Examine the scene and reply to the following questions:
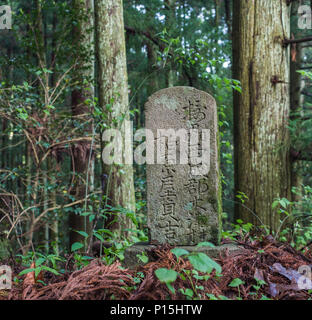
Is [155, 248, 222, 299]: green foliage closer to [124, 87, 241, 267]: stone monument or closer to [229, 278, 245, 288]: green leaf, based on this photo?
[229, 278, 245, 288]: green leaf

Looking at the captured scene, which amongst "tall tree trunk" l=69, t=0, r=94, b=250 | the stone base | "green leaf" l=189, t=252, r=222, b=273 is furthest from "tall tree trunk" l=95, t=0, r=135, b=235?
"green leaf" l=189, t=252, r=222, b=273

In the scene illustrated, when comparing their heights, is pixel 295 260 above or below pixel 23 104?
below

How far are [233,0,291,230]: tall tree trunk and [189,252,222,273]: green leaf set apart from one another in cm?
288

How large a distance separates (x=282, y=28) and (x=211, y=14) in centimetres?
858

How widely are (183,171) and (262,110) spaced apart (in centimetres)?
194

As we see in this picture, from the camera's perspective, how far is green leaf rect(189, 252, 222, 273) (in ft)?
4.18

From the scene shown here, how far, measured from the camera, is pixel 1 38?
45.1 feet

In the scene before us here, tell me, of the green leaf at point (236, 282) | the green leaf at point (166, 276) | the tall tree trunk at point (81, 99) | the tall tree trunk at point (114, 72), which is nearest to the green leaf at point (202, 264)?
the green leaf at point (166, 276)

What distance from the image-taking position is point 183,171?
2812mm

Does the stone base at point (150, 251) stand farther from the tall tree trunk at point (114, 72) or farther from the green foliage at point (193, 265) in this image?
the tall tree trunk at point (114, 72)

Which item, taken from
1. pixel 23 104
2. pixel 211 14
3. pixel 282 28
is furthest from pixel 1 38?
pixel 282 28

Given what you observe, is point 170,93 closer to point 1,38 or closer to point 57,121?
point 57,121

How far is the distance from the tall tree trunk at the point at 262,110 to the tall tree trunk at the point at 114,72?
5.61 ft

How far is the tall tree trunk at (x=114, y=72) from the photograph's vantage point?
460 cm
